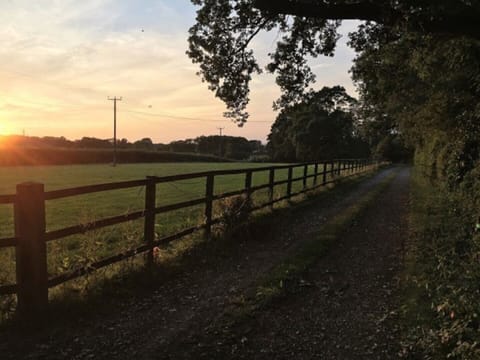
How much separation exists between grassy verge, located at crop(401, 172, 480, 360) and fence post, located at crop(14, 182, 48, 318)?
374 cm

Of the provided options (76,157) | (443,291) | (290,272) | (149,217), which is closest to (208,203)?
(149,217)

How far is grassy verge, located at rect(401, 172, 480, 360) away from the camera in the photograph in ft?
11.5

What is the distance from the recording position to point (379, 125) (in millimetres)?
38594

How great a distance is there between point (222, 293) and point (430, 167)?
16.5m

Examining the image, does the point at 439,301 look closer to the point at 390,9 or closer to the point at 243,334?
the point at 243,334

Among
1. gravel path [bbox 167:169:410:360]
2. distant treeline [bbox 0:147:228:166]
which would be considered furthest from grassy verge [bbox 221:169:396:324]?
distant treeline [bbox 0:147:228:166]

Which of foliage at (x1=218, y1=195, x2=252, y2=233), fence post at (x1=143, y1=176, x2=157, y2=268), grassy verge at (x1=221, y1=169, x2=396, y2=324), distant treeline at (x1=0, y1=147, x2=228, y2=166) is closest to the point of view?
grassy verge at (x1=221, y1=169, x2=396, y2=324)

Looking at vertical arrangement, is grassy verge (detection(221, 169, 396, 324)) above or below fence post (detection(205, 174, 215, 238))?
below

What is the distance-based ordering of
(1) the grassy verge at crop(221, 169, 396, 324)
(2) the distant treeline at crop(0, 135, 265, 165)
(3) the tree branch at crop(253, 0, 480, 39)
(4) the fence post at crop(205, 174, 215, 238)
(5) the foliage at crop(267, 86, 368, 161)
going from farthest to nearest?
1. (5) the foliage at crop(267, 86, 368, 161)
2. (2) the distant treeline at crop(0, 135, 265, 165)
3. (4) the fence post at crop(205, 174, 215, 238)
4. (3) the tree branch at crop(253, 0, 480, 39)
5. (1) the grassy verge at crop(221, 169, 396, 324)

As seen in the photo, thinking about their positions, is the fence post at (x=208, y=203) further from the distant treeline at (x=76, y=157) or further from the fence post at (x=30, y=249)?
the distant treeline at (x=76, y=157)

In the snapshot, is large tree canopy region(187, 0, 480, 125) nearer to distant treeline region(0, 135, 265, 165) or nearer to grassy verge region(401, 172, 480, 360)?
grassy verge region(401, 172, 480, 360)

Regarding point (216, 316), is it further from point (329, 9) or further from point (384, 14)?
point (384, 14)

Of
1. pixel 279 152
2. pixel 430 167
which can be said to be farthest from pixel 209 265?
pixel 279 152

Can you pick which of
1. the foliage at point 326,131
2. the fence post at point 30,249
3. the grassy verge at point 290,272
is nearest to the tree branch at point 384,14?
the grassy verge at point 290,272
